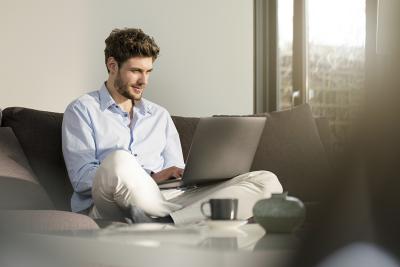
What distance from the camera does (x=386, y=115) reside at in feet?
1.51

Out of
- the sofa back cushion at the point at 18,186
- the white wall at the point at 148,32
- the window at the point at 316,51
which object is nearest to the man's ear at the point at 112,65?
the white wall at the point at 148,32

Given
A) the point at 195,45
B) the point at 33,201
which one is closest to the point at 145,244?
the point at 33,201

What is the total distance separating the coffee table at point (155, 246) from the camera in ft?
4.06

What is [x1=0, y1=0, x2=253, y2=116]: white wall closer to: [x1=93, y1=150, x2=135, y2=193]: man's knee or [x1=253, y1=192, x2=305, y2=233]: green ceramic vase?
[x1=93, y1=150, x2=135, y2=193]: man's knee

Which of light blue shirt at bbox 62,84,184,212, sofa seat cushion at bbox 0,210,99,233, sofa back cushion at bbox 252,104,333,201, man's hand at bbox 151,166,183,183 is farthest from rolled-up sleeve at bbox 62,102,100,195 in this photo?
sofa seat cushion at bbox 0,210,99,233

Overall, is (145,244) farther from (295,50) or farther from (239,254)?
(295,50)

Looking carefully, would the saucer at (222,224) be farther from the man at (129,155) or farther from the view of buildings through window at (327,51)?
the view of buildings through window at (327,51)

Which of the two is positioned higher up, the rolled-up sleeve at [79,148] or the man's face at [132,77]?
the man's face at [132,77]

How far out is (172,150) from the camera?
2.86 metres

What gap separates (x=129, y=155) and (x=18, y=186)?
0.38 meters

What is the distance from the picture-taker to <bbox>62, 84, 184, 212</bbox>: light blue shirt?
2480 millimetres

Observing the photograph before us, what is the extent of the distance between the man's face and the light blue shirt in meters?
0.07

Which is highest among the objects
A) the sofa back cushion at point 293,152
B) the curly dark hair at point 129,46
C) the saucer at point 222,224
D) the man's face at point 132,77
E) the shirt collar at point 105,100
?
the curly dark hair at point 129,46

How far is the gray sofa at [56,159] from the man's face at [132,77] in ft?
0.83
